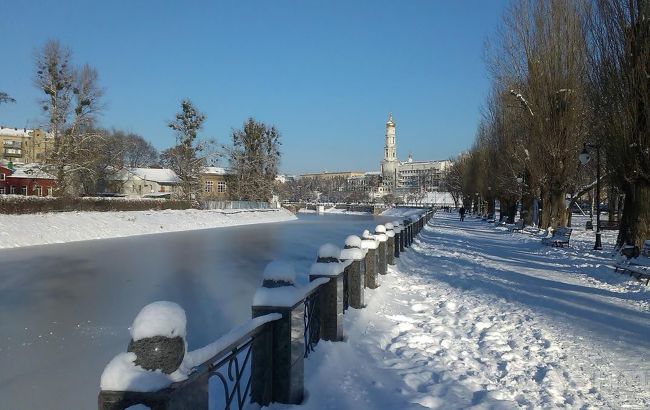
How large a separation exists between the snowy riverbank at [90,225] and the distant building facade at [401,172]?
417 ft

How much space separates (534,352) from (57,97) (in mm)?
38702

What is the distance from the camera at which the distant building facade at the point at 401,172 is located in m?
164

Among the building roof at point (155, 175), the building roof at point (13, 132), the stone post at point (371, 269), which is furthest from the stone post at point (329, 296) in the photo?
the building roof at point (13, 132)

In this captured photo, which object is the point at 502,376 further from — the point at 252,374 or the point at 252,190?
the point at 252,190

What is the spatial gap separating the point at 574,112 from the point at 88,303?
72.8 ft

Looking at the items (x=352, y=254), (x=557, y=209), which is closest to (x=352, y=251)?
(x=352, y=254)

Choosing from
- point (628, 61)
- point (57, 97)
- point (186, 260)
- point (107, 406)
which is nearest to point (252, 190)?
point (57, 97)

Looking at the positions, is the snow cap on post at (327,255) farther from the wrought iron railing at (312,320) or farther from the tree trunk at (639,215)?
the tree trunk at (639,215)

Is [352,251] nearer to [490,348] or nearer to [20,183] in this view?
[490,348]

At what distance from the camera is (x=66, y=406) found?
469cm

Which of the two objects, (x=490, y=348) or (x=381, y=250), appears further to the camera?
(x=381, y=250)

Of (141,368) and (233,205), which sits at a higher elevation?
(141,368)

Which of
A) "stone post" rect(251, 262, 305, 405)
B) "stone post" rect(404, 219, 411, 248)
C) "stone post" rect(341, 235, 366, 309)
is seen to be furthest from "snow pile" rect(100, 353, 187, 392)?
"stone post" rect(404, 219, 411, 248)

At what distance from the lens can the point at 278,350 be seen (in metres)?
4.06
